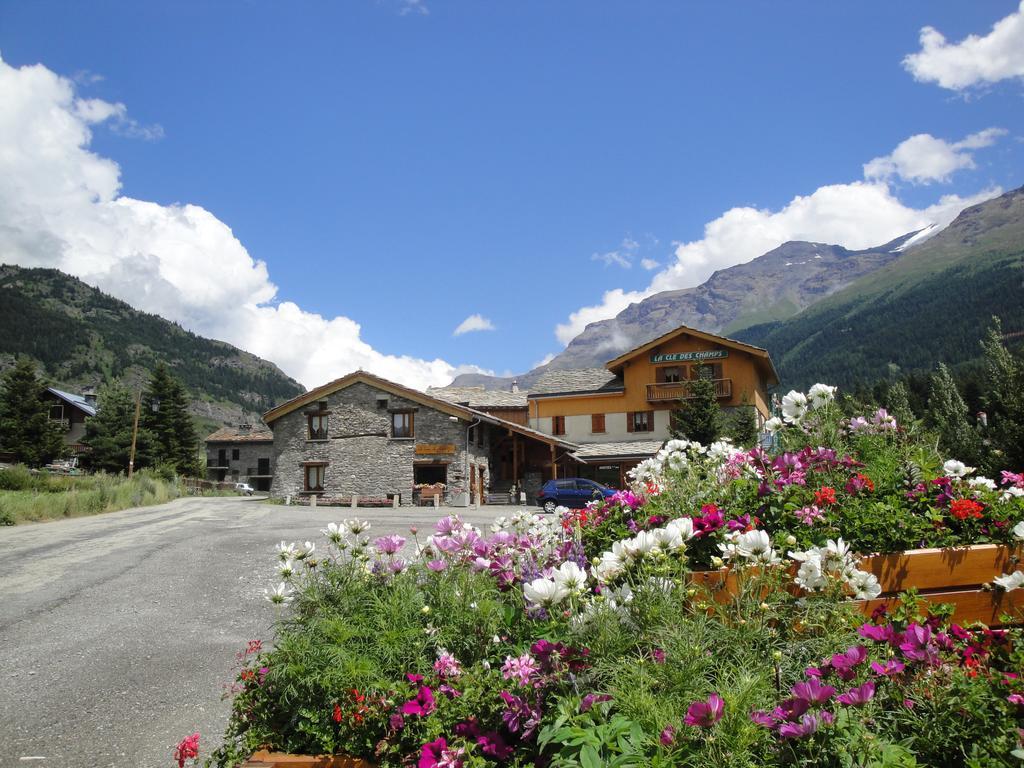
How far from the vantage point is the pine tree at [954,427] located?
625 inches

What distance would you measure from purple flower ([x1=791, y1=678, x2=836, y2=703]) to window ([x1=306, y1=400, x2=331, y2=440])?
31263 millimetres

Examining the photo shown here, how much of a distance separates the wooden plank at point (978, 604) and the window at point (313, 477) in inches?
1197

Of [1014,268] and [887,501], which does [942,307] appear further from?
[887,501]

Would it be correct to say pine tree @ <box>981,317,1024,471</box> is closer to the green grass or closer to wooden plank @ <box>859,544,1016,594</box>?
wooden plank @ <box>859,544,1016,594</box>

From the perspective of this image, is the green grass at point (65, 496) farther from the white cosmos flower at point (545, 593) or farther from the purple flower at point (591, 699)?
the purple flower at point (591, 699)

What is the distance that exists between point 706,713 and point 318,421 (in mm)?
31672

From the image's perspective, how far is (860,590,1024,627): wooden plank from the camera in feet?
9.73

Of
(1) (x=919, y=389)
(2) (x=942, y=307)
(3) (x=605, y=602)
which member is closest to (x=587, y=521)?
(3) (x=605, y=602)

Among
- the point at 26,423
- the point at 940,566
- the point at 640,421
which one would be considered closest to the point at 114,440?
the point at 26,423

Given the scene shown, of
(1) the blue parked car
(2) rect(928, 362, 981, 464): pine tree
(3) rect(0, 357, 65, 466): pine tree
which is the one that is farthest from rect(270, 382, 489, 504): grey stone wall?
(3) rect(0, 357, 65, 466): pine tree

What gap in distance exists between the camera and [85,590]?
8.14 meters

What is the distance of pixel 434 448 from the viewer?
29.7 m

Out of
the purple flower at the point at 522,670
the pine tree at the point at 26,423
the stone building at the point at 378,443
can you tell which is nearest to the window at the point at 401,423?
the stone building at the point at 378,443

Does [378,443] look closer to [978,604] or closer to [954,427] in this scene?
[954,427]
